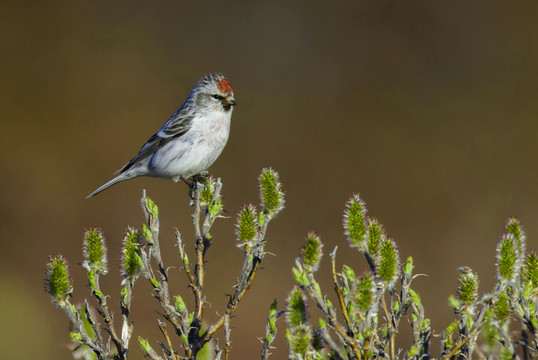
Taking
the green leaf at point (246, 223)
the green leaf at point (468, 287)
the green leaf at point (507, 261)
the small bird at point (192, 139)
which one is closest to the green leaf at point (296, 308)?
the green leaf at point (246, 223)

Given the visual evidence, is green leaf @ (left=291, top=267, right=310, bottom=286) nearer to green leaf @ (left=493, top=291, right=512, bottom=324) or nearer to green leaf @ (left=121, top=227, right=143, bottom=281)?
green leaf @ (left=121, top=227, right=143, bottom=281)

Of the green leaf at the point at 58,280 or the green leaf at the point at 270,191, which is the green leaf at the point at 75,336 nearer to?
the green leaf at the point at 58,280

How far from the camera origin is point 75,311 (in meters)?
2.89

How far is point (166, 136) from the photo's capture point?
5.75 meters

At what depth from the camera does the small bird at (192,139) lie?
5.24 metres

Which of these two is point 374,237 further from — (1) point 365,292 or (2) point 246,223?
(2) point 246,223

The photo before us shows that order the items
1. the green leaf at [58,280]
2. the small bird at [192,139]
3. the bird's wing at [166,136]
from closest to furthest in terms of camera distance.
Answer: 1. the green leaf at [58,280]
2. the small bird at [192,139]
3. the bird's wing at [166,136]

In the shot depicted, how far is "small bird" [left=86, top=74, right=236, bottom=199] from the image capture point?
5.24 m

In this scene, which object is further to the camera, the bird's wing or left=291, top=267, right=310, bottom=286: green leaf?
the bird's wing

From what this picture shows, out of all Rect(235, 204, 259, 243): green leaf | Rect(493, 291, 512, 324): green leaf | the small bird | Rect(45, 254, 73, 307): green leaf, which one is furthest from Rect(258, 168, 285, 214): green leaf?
the small bird

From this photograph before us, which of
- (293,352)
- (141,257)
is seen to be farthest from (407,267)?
(141,257)

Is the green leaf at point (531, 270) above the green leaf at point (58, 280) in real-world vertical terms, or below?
above

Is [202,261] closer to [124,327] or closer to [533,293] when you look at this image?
[124,327]

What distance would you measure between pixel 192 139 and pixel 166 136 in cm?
49
